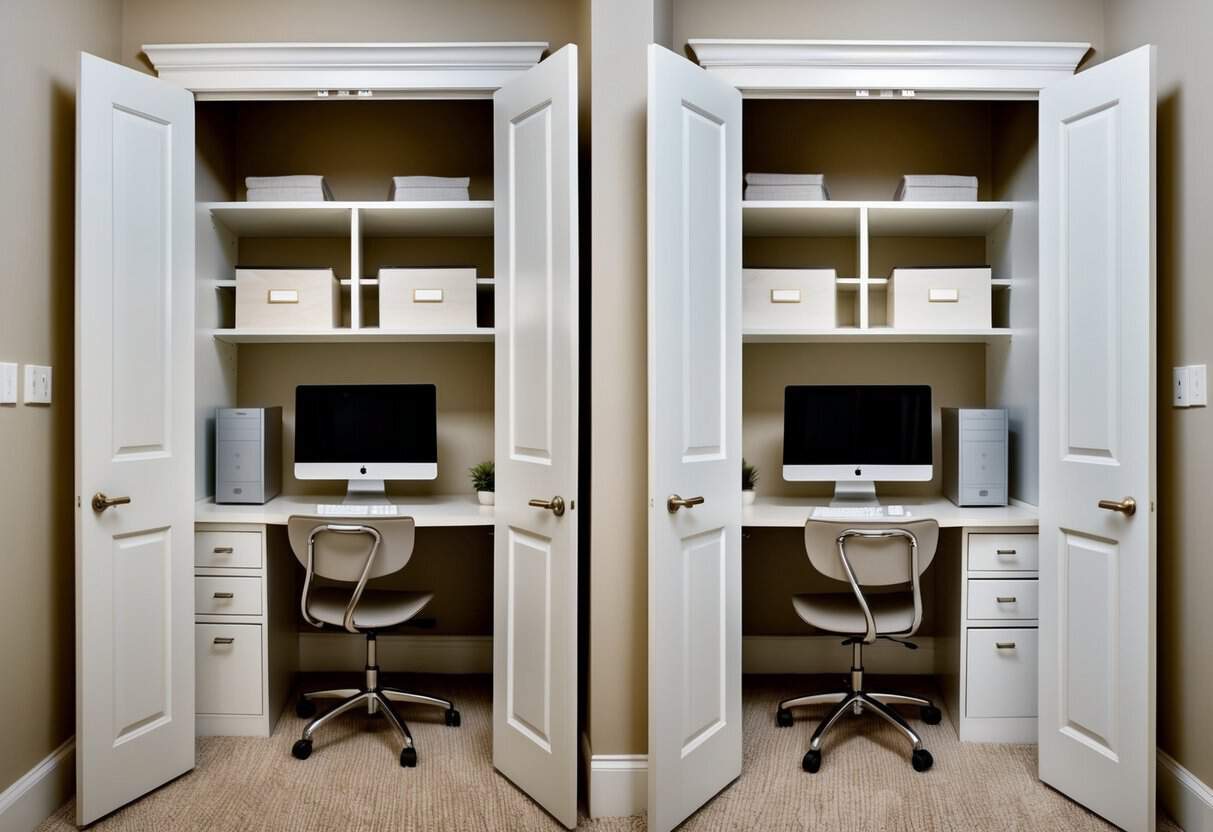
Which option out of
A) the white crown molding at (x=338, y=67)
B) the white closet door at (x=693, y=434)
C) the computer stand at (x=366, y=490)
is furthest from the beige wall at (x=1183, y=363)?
the computer stand at (x=366, y=490)

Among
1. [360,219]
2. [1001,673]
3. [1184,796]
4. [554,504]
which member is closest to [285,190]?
[360,219]

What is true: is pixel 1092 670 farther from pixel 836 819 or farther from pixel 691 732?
pixel 691 732

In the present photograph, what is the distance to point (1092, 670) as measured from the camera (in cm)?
207

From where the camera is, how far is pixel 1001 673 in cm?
248

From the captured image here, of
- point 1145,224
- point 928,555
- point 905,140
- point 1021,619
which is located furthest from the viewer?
point 905,140

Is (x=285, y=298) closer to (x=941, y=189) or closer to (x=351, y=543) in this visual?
(x=351, y=543)

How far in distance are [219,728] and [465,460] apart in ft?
4.16

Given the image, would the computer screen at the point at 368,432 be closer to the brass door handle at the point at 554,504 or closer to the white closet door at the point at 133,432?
the white closet door at the point at 133,432

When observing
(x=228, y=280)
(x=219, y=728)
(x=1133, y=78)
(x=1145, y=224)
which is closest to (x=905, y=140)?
(x=1133, y=78)

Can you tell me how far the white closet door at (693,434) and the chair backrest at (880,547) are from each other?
344 millimetres

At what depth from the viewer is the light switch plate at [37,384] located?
2.00m

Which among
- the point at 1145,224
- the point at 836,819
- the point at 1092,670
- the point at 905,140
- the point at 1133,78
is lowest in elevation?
the point at 836,819

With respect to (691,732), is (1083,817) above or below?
below

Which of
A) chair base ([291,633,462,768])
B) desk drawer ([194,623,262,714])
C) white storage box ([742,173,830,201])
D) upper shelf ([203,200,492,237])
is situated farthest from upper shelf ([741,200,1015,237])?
desk drawer ([194,623,262,714])
